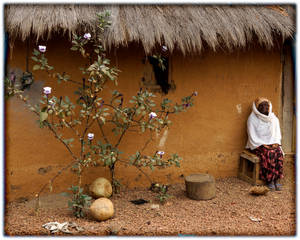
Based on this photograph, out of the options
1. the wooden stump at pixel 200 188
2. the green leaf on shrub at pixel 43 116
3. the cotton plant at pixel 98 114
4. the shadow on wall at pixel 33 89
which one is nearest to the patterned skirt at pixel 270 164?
the wooden stump at pixel 200 188

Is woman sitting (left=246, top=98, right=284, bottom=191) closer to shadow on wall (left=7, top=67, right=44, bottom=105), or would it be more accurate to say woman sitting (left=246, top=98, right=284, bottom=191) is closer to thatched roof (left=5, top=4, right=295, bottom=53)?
thatched roof (left=5, top=4, right=295, bottom=53)

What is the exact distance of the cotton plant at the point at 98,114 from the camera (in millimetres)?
3564

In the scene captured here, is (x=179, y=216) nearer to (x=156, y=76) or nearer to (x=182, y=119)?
(x=182, y=119)

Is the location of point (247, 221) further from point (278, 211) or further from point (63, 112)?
point (63, 112)

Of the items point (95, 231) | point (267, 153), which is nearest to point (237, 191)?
point (267, 153)

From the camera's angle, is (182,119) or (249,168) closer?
(182,119)

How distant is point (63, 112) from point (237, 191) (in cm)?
265

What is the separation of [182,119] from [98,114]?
1.50 meters

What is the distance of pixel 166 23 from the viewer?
13.2 ft

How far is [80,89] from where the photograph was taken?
3.92 metres

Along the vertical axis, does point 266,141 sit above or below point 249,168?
above

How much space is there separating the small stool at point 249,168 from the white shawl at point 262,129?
0.56 feet

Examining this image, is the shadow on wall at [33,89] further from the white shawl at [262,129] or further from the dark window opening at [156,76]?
the white shawl at [262,129]

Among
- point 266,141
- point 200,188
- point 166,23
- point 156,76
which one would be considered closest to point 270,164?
point 266,141
